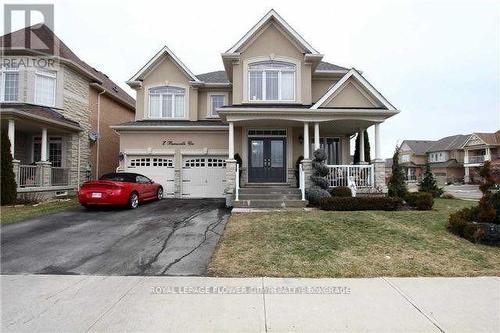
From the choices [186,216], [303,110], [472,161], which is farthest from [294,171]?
[472,161]

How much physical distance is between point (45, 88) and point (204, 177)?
982 centimetres

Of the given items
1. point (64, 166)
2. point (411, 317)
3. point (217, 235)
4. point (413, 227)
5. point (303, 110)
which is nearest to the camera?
point (411, 317)

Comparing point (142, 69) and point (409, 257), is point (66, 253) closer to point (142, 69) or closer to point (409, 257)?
point (409, 257)

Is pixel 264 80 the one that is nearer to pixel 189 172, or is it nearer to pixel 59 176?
pixel 189 172

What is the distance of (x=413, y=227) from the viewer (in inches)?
335

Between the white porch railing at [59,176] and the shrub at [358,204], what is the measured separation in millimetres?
14243

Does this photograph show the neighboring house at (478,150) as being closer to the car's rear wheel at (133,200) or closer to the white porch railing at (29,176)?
the car's rear wheel at (133,200)

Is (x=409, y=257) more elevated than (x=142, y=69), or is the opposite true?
(x=142, y=69)

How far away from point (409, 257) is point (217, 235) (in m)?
4.43

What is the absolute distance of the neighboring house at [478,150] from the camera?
47978 millimetres

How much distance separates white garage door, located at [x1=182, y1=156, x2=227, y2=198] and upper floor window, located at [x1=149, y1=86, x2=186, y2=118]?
3.07 m

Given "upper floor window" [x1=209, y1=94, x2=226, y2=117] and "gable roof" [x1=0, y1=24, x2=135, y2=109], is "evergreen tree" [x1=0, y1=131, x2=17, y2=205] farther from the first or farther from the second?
"upper floor window" [x1=209, y1=94, x2=226, y2=117]

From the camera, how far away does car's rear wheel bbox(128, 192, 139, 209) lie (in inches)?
484

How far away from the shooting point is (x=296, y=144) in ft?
52.5
